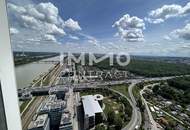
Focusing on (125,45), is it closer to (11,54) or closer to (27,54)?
(27,54)

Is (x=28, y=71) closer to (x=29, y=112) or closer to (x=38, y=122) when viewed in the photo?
(x=29, y=112)

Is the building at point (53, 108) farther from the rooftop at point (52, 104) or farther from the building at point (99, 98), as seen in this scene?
the building at point (99, 98)

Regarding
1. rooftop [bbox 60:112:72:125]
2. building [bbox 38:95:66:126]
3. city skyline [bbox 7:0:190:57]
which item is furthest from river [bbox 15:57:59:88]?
rooftop [bbox 60:112:72:125]

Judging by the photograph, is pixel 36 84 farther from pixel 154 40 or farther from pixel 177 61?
pixel 177 61

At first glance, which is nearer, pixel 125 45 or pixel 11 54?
pixel 11 54

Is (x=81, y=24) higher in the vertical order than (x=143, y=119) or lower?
higher

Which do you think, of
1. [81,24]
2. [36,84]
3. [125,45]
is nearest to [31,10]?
[81,24]

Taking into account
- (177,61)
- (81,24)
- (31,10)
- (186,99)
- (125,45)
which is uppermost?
(31,10)

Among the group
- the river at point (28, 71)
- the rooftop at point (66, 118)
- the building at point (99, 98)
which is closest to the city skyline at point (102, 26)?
the river at point (28, 71)
